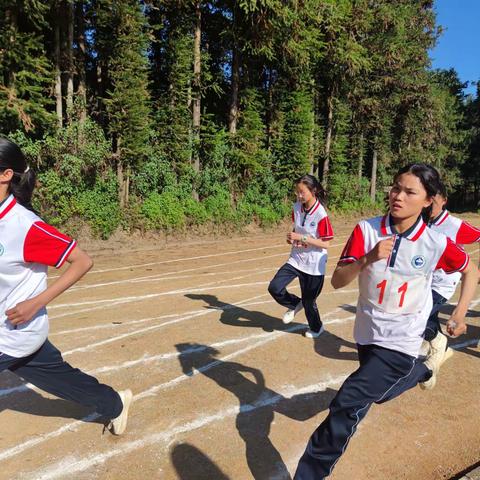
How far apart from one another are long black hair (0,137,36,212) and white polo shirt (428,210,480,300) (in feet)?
12.8

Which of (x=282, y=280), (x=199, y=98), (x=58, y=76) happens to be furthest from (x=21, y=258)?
(x=199, y=98)

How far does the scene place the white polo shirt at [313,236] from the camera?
223 inches

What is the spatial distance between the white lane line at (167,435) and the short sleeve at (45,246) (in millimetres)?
1546

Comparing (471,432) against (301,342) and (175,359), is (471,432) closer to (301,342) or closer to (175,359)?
(301,342)

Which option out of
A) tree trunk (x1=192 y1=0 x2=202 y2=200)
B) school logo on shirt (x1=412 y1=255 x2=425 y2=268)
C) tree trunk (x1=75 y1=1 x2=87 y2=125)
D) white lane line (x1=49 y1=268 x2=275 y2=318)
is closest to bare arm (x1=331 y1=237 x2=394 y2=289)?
school logo on shirt (x1=412 y1=255 x2=425 y2=268)

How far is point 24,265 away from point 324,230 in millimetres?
3853

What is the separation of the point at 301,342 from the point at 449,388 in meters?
1.84

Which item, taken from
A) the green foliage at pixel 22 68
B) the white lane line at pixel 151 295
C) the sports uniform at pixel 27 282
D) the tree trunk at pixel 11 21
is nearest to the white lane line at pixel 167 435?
the sports uniform at pixel 27 282

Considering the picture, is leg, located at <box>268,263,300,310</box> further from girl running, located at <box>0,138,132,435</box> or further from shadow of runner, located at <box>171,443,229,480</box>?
girl running, located at <box>0,138,132,435</box>

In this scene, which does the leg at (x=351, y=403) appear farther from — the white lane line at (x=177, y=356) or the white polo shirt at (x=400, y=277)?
the white lane line at (x=177, y=356)

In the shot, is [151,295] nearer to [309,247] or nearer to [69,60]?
[309,247]

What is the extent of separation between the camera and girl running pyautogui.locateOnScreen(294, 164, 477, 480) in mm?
2801

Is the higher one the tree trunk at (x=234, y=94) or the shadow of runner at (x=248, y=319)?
the tree trunk at (x=234, y=94)

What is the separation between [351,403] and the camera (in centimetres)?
266
